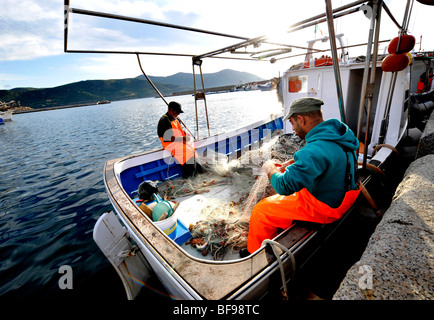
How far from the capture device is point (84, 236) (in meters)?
5.16

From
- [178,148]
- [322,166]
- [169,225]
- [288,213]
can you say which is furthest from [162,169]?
[322,166]

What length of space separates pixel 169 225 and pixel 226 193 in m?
1.97

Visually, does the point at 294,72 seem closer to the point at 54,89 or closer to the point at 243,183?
the point at 243,183

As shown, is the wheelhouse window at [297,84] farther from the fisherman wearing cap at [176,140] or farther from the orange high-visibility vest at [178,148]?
the orange high-visibility vest at [178,148]

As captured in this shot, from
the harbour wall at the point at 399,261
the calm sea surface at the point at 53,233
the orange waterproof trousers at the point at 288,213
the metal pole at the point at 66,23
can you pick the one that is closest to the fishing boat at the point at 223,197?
the metal pole at the point at 66,23

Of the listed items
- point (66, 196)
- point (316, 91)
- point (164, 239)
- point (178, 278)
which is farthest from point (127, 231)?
point (316, 91)

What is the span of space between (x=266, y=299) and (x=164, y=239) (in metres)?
1.20

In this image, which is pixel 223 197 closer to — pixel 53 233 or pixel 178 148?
pixel 178 148

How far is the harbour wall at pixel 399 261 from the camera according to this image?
1.20 meters

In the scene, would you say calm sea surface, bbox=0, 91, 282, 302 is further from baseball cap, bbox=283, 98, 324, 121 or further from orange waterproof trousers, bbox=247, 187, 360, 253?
baseball cap, bbox=283, 98, 324, 121

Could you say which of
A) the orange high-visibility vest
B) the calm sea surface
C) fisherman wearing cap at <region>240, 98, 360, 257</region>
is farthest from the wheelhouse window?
the calm sea surface

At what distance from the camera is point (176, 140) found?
559 cm

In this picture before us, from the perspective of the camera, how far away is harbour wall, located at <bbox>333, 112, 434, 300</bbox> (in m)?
1.20

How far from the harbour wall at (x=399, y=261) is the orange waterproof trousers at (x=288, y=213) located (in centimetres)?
41
